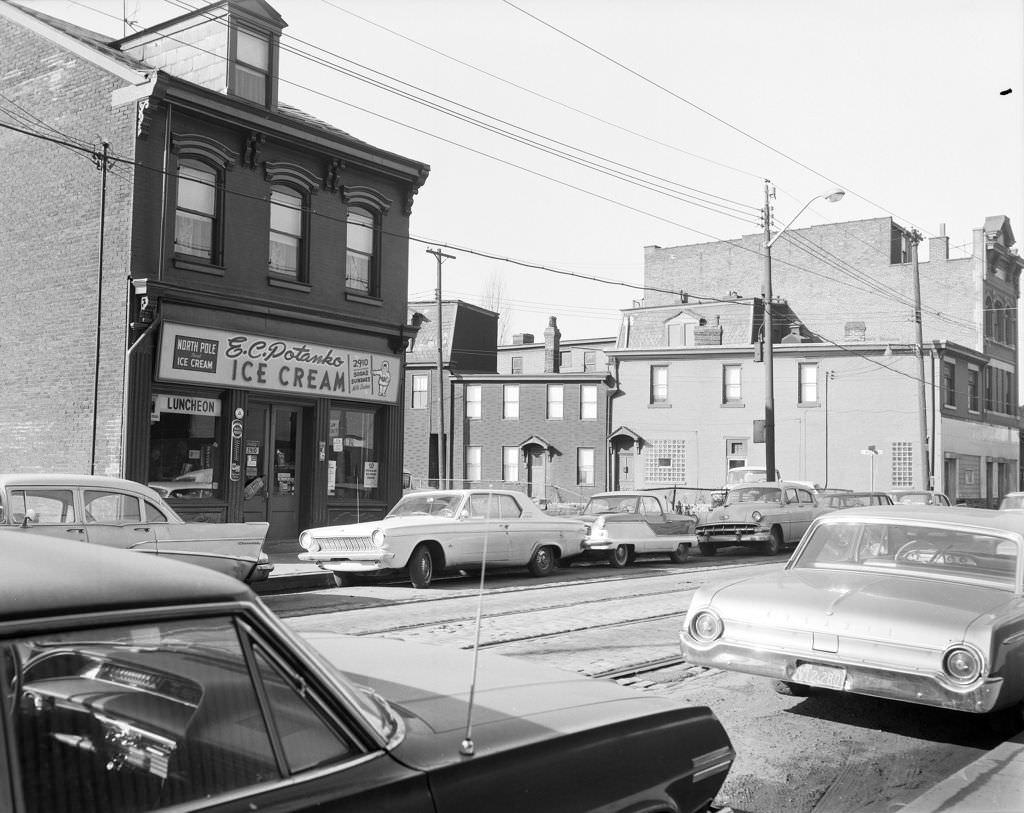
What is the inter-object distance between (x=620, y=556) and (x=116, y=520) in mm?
10418

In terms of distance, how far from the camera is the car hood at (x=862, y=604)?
20.1 feet

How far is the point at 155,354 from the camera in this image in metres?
17.9

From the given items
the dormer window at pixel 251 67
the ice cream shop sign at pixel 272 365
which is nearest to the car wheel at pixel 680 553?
the ice cream shop sign at pixel 272 365

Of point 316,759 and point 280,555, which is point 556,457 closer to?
point 280,555

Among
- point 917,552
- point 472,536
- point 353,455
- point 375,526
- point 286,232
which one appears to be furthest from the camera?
point 353,455

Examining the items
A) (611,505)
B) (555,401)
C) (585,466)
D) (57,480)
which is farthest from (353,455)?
(555,401)

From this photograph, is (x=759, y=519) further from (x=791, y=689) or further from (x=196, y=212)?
(x=791, y=689)

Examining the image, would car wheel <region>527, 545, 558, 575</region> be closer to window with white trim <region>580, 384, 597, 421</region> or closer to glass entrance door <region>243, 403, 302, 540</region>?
glass entrance door <region>243, 403, 302, 540</region>

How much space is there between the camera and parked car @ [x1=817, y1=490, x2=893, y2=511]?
930 inches

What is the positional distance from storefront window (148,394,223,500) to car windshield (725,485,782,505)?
11.7 meters

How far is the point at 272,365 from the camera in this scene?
19.8 metres

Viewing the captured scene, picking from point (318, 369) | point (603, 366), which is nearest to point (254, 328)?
point (318, 369)

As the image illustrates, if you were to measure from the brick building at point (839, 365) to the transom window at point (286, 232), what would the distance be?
2275 centimetres

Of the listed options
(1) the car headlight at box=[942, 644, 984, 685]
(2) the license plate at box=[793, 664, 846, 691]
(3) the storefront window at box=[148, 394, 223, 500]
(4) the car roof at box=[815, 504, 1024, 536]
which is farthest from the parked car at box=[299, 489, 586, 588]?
(1) the car headlight at box=[942, 644, 984, 685]
